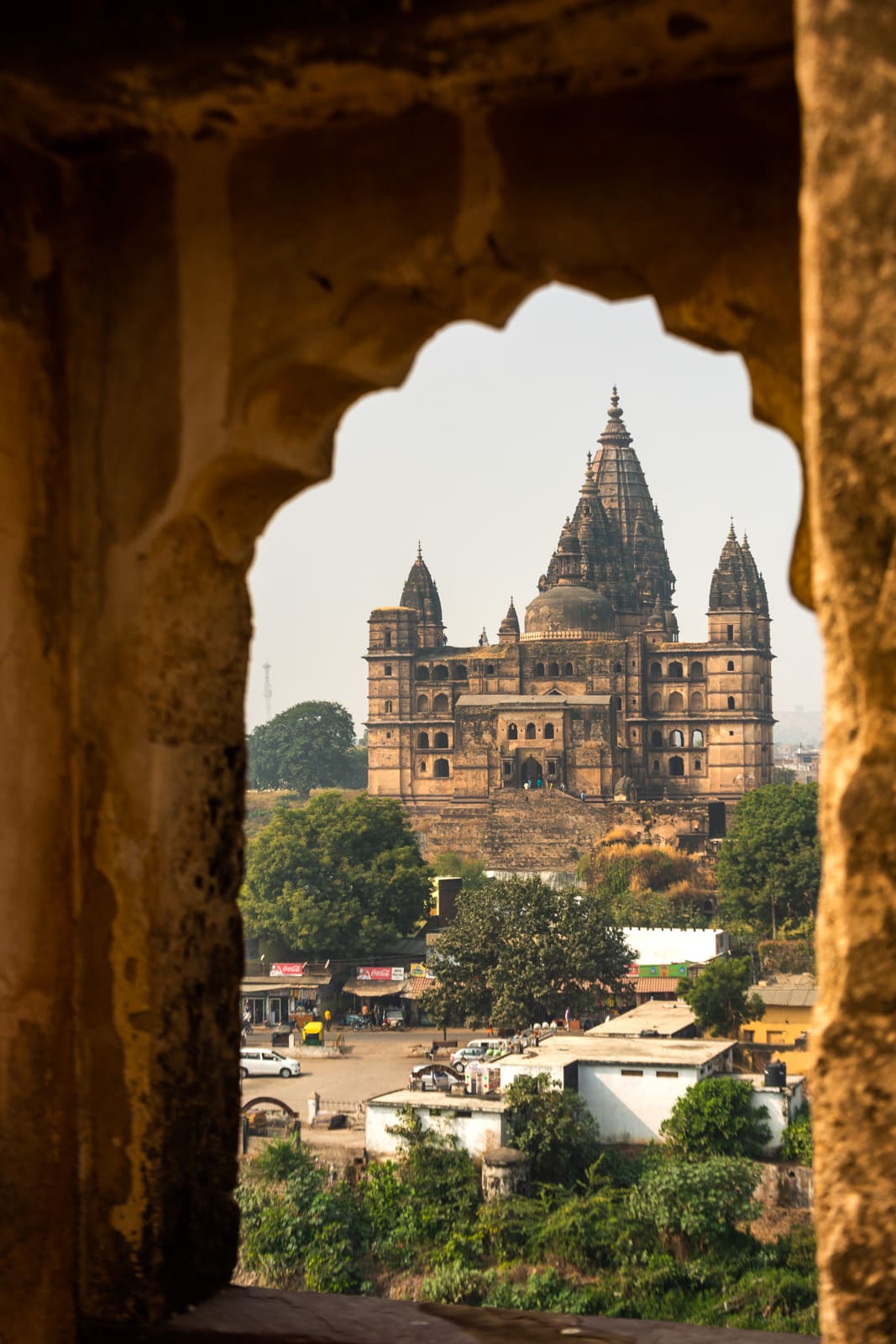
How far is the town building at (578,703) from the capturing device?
32156 mm

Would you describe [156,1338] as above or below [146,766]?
below

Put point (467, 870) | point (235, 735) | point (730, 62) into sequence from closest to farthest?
point (730, 62), point (235, 735), point (467, 870)

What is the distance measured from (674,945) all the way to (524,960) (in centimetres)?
348

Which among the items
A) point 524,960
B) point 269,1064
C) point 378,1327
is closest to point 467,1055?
point 524,960

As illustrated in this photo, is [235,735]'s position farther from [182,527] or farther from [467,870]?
[467,870]

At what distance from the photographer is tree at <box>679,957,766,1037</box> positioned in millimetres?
17531

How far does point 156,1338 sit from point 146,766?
1.14 ft

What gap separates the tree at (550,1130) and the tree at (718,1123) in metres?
0.73

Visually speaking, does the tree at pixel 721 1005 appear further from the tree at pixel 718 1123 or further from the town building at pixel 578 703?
the town building at pixel 578 703

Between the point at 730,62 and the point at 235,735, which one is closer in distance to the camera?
the point at 730,62

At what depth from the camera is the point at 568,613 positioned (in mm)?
34062

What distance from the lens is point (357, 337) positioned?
38.3 inches

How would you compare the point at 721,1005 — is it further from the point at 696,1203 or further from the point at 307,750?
the point at 307,750

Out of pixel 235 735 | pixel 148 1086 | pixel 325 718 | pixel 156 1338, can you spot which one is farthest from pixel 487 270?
pixel 325 718
